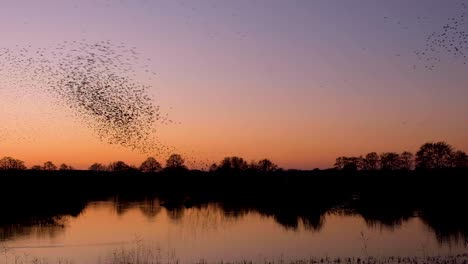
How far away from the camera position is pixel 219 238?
1762 inches

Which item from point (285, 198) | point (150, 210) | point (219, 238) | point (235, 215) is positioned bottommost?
point (219, 238)

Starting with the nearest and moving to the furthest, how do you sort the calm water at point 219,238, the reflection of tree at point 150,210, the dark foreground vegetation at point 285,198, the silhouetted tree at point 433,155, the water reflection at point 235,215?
the calm water at point 219,238 → the water reflection at point 235,215 → the dark foreground vegetation at point 285,198 → the reflection of tree at point 150,210 → the silhouetted tree at point 433,155

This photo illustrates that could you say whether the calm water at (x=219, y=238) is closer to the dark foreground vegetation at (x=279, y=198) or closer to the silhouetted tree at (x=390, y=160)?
the dark foreground vegetation at (x=279, y=198)

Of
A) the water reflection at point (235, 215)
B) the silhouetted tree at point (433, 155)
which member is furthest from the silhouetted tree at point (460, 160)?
the water reflection at point (235, 215)

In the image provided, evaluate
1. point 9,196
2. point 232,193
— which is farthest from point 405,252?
point 232,193

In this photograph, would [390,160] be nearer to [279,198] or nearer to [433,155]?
[433,155]

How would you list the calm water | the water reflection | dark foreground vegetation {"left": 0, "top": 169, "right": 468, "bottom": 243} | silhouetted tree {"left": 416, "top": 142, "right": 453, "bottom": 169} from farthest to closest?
silhouetted tree {"left": 416, "top": 142, "right": 453, "bottom": 169} < dark foreground vegetation {"left": 0, "top": 169, "right": 468, "bottom": 243} < the water reflection < the calm water

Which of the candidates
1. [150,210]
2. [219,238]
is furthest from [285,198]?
[219,238]

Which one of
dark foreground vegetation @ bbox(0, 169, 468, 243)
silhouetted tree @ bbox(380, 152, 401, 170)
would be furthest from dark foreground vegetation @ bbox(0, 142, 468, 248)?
silhouetted tree @ bbox(380, 152, 401, 170)

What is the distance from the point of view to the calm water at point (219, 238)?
37219 millimetres

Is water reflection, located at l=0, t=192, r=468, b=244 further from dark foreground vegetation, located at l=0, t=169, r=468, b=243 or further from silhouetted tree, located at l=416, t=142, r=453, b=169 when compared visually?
silhouetted tree, located at l=416, t=142, r=453, b=169

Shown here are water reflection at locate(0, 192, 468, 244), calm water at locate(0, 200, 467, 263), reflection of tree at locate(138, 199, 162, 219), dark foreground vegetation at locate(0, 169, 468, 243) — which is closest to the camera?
calm water at locate(0, 200, 467, 263)

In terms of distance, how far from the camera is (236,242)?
141 ft

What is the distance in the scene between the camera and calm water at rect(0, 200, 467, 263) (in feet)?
122
